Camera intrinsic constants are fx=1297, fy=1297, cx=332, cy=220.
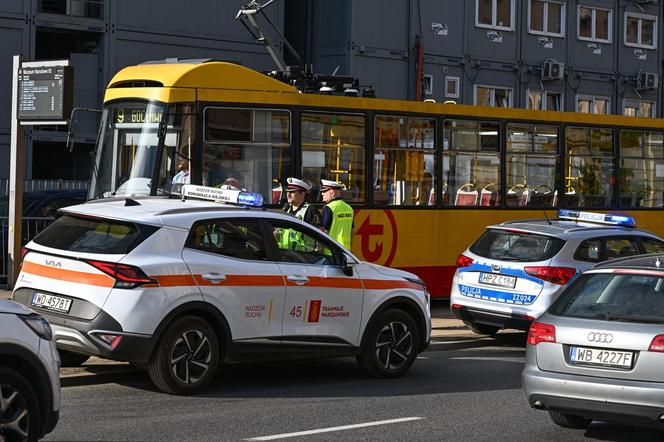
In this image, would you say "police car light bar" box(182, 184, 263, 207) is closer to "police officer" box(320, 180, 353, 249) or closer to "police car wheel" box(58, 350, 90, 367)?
"police car wheel" box(58, 350, 90, 367)

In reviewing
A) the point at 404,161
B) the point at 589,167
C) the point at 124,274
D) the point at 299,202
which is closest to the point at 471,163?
the point at 404,161

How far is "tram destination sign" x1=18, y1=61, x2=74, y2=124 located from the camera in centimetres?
1538


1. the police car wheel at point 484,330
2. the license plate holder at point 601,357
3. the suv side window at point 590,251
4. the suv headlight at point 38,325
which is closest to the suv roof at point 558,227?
the suv side window at point 590,251

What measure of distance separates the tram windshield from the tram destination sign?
88.3 inches

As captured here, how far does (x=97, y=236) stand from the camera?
11.0 m

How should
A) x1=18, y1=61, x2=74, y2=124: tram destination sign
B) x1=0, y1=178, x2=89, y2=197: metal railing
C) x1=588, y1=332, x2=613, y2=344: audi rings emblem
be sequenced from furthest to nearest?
x1=0, y1=178, x2=89, y2=197: metal railing < x1=18, y1=61, x2=74, y2=124: tram destination sign < x1=588, y1=332, x2=613, y2=344: audi rings emblem

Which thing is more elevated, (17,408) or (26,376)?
(26,376)

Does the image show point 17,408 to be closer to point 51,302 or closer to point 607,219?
point 51,302

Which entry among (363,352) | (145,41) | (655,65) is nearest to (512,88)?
(655,65)

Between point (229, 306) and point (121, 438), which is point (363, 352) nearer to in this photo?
point (229, 306)

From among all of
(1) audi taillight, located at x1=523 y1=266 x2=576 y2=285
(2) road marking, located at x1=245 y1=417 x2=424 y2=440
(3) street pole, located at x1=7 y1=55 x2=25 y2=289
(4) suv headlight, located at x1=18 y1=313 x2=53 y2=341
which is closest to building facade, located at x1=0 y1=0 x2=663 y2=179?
(3) street pole, located at x1=7 y1=55 x2=25 y2=289

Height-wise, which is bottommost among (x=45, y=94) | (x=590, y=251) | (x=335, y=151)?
(x=590, y=251)

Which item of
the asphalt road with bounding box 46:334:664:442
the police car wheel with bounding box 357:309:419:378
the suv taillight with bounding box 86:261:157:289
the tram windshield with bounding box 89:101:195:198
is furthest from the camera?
the tram windshield with bounding box 89:101:195:198

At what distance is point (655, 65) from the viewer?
165 feet
